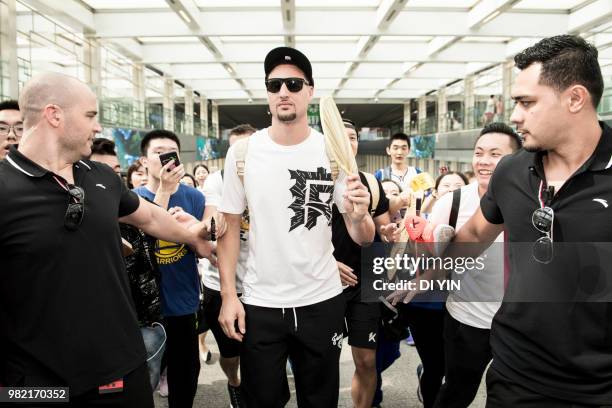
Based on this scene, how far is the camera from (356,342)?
3.53m

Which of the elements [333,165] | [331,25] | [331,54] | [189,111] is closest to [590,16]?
[331,25]

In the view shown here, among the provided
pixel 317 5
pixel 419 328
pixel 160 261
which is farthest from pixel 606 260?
pixel 317 5

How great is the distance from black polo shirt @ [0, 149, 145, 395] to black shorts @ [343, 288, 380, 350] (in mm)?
1903

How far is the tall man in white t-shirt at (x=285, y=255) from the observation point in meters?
2.54

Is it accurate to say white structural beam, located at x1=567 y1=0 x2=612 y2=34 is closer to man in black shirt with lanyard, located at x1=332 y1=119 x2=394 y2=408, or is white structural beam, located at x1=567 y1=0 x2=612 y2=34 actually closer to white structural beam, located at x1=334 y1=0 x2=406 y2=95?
white structural beam, located at x1=334 y1=0 x2=406 y2=95

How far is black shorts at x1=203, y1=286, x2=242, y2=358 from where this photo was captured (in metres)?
3.71

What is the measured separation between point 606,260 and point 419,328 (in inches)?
78.3

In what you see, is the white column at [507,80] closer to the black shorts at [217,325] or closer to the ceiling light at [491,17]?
the ceiling light at [491,17]

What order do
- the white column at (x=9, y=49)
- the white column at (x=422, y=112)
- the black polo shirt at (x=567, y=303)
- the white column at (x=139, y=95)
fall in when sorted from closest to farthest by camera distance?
the black polo shirt at (x=567, y=303)
the white column at (x=9, y=49)
the white column at (x=139, y=95)
the white column at (x=422, y=112)

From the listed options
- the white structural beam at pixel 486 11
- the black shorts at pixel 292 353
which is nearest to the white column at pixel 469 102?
the white structural beam at pixel 486 11

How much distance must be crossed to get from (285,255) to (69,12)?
10572mm

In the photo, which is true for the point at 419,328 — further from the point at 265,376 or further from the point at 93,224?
the point at 93,224

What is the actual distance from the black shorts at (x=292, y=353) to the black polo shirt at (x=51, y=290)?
725 mm

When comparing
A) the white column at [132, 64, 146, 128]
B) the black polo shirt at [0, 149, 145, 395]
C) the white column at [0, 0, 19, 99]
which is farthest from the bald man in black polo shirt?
the white column at [132, 64, 146, 128]
